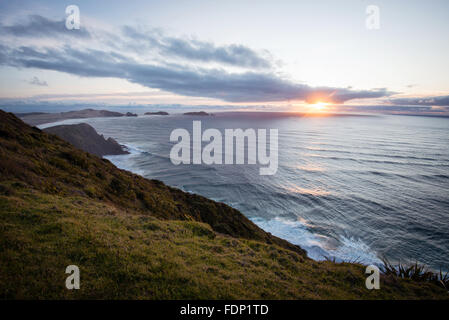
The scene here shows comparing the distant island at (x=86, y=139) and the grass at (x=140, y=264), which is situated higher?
the distant island at (x=86, y=139)

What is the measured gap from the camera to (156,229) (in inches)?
406

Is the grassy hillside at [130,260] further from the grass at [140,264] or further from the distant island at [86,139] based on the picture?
the distant island at [86,139]

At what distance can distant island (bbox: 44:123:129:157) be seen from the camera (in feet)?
184

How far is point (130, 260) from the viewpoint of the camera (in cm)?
686

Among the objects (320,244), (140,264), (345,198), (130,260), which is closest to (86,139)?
(130,260)

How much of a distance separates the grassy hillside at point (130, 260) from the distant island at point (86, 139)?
49607 millimetres

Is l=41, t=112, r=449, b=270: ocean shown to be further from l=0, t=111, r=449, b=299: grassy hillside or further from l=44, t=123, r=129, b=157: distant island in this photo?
l=0, t=111, r=449, b=299: grassy hillside

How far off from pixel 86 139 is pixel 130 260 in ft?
212

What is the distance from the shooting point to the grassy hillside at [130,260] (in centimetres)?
573

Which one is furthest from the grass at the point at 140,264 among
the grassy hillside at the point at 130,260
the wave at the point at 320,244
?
the wave at the point at 320,244

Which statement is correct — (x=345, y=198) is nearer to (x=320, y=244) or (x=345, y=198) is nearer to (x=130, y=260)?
(x=320, y=244)
